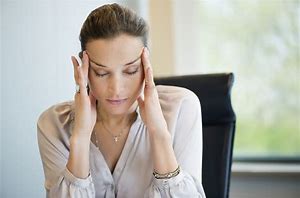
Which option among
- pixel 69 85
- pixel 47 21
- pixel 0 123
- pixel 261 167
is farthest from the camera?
pixel 261 167

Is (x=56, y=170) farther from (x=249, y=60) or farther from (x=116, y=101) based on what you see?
(x=249, y=60)

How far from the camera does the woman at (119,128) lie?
1044 mm

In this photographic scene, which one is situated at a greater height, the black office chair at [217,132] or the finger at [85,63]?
the finger at [85,63]

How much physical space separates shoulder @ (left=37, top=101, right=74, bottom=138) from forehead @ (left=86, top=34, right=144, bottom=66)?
26 centimetres

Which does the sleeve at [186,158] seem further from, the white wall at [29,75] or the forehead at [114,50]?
the white wall at [29,75]

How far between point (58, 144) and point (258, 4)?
4.50 ft

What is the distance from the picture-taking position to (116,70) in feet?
3.41

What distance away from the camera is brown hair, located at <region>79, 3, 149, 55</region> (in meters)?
1.03

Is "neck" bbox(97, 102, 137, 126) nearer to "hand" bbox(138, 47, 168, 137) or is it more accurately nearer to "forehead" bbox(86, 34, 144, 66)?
"hand" bbox(138, 47, 168, 137)

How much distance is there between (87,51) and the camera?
106 centimetres

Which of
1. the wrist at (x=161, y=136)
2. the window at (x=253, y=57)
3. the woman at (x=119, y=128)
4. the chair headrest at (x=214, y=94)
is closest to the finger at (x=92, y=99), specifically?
the woman at (x=119, y=128)

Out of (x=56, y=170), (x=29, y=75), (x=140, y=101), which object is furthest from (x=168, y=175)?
(x=29, y=75)

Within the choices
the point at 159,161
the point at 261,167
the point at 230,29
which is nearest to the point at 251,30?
the point at 230,29

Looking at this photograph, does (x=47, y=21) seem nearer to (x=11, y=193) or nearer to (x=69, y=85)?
(x=69, y=85)
